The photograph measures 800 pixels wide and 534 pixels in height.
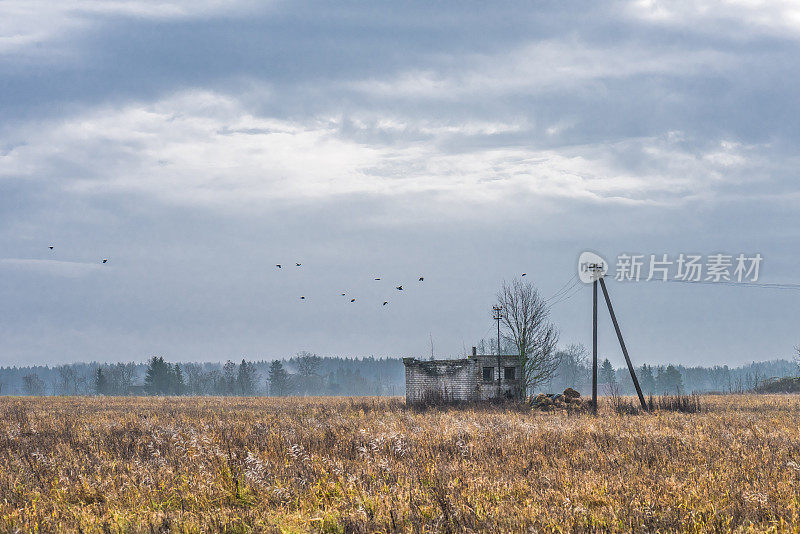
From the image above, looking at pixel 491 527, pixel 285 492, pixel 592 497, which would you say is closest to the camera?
pixel 491 527

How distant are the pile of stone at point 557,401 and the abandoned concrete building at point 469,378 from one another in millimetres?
3058

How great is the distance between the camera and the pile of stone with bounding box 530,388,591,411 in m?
33.4

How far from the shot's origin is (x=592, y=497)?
25.5 ft

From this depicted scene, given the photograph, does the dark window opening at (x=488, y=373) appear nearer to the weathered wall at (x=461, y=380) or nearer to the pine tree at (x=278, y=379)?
the weathered wall at (x=461, y=380)

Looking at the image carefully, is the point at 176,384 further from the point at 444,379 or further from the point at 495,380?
the point at 495,380

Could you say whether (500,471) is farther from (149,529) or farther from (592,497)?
(149,529)

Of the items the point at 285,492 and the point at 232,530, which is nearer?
the point at 232,530

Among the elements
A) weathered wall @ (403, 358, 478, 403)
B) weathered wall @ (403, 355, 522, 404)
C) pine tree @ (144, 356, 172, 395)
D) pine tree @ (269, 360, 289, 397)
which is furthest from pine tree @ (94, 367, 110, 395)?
weathered wall @ (403, 355, 522, 404)

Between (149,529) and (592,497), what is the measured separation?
17.6 feet

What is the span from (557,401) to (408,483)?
28.0m

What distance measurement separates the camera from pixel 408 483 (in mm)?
8508

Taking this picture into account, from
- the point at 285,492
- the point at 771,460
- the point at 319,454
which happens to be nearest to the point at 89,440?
the point at 319,454

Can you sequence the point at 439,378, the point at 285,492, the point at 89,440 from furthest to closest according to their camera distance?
1. the point at 439,378
2. the point at 89,440
3. the point at 285,492

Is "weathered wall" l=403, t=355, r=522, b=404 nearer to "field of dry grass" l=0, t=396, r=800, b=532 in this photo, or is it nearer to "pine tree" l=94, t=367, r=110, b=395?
"field of dry grass" l=0, t=396, r=800, b=532
